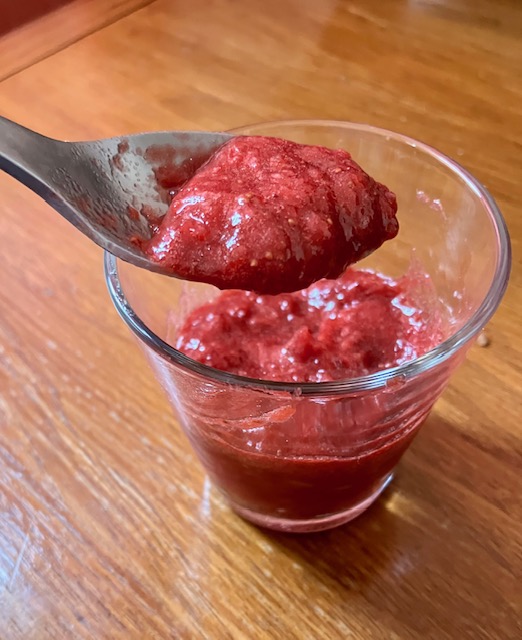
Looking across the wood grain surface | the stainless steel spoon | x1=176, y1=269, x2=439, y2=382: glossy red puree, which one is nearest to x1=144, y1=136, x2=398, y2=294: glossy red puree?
the stainless steel spoon

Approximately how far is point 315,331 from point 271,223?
0.25m

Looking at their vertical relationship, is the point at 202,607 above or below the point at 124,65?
below

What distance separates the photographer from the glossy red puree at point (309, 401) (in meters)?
0.62

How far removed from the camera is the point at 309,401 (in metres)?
0.56

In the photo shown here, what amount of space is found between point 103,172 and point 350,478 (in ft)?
1.25

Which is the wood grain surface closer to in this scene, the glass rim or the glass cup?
the glass cup

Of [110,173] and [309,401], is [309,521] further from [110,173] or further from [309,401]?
[110,173]

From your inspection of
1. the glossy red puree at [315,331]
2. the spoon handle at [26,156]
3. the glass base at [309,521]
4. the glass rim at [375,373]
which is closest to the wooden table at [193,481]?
the glass base at [309,521]

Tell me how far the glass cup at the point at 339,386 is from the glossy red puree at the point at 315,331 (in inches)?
2.0

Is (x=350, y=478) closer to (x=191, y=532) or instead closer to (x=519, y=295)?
(x=191, y=532)

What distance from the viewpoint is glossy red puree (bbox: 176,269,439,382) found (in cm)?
74

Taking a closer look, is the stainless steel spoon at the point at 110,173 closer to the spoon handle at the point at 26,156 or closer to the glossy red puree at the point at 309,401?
the spoon handle at the point at 26,156

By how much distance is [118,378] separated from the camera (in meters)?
0.90

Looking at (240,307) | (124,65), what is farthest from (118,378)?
(124,65)
